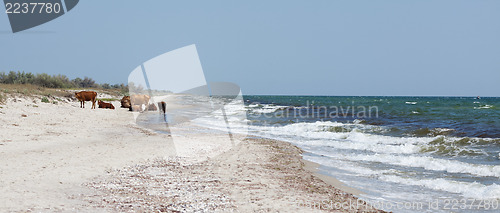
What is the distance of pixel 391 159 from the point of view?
1185cm

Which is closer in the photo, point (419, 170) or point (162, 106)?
point (419, 170)

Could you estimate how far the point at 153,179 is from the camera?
761cm

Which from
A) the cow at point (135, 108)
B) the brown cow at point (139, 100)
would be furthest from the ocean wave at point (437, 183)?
the brown cow at point (139, 100)

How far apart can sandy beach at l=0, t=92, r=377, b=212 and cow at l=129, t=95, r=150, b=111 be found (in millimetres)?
23920

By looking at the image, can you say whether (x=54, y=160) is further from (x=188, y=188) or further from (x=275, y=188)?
(x=275, y=188)

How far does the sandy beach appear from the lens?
5.80 metres

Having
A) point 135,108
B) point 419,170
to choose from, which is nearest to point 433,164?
point 419,170

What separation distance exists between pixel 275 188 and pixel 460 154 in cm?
916

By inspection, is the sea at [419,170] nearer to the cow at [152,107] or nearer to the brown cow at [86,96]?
the brown cow at [86,96]

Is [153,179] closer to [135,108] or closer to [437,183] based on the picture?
[437,183]

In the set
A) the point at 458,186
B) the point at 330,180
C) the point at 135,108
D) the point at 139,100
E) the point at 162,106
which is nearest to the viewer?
the point at 458,186

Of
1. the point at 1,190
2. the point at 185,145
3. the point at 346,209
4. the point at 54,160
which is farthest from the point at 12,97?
the point at 346,209

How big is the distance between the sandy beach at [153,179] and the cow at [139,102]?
78.5ft

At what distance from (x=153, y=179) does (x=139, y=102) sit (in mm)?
31217
